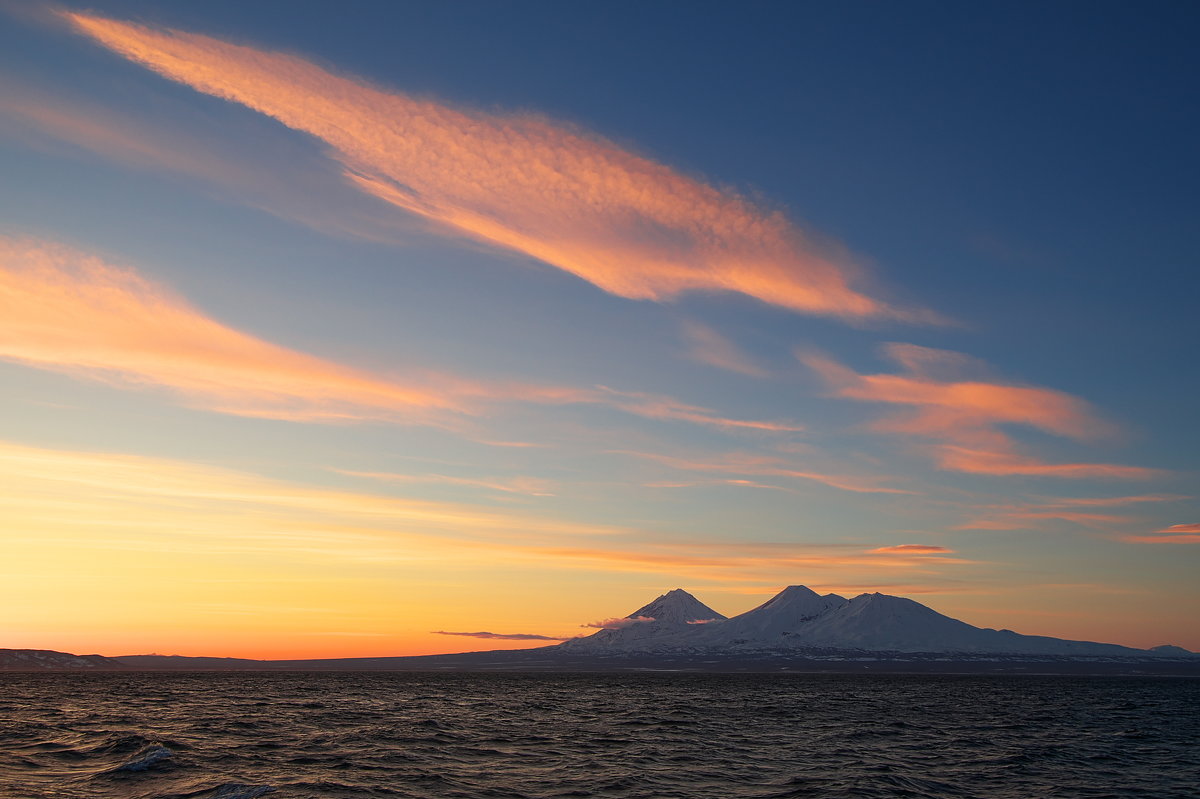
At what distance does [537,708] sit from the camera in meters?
113

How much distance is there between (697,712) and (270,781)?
Answer: 76.0 meters

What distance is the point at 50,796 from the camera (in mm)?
38906

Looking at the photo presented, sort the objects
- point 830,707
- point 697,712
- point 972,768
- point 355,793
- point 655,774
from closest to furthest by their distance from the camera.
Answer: point 355,793 → point 655,774 → point 972,768 → point 697,712 → point 830,707

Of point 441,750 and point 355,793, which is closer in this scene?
point 355,793

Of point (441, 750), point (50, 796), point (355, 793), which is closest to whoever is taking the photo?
point (50, 796)

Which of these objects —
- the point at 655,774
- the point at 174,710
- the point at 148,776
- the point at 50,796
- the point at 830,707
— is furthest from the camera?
the point at 830,707

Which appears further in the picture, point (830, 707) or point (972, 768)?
point (830, 707)

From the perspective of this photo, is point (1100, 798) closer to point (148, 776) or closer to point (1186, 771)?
point (1186, 771)

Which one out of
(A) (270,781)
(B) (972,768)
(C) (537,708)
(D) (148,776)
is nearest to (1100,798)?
(B) (972,768)

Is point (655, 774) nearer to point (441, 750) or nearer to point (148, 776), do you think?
point (441, 750)

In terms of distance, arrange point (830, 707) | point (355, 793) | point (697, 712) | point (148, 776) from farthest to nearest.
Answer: point (830, 707), point (697, 712), point (148, 776), point (355, 793)

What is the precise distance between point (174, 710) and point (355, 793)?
7570cm

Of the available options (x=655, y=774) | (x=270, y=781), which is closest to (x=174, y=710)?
(x=270, y=781)

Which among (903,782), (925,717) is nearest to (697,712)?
(925,717)
